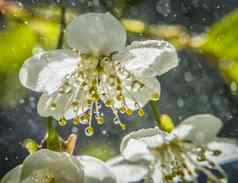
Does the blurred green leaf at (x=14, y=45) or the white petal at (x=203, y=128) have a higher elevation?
the blurred green leaf at (x=14, y=45)

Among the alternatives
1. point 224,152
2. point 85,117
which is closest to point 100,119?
point 85,117

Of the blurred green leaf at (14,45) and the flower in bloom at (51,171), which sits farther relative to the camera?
the blurred green leaf at (14,45)

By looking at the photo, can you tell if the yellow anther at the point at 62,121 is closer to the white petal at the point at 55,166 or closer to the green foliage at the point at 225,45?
the white petal at the point at 55,166

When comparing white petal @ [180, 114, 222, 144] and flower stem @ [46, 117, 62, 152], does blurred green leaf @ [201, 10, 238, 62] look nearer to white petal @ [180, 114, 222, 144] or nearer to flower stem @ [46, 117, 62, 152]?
white petal @ [180, 114, 222, 144]

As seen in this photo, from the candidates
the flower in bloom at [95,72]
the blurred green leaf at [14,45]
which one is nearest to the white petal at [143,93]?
the flower in bloom at [95,72]

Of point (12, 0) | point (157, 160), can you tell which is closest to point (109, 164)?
point (157, 160)

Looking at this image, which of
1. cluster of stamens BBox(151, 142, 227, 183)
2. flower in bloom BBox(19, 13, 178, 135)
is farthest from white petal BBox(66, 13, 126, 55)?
cluster of stamens BBox(151, 142, 227, 183)

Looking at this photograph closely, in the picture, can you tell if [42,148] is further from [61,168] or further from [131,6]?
[131,6]
